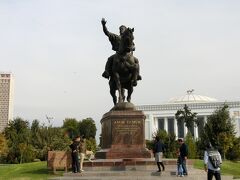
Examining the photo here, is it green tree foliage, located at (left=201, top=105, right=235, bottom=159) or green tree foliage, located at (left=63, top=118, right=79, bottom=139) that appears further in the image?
green tree foliage, located at (left=63, top=118, right=79, bottom=139)

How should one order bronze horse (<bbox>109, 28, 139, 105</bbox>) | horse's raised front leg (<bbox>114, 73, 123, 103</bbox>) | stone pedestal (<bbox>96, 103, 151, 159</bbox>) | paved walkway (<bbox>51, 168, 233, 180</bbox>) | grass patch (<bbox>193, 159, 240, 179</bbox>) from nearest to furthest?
1. paved walkway (<bbox>51, 168, 233, 180</bbox>)
2. stone pedestal (<bbox>96, 103, 151, 159</bbox>)
3. bronze horse (<bbox>109, 28, 139, 105</bbox>)
4. horse's raised front leg (<bbox>114, 73, 123, 103</bbox>)
5. grass patch (<bbox>193, 159, 240, 179</bbox>)

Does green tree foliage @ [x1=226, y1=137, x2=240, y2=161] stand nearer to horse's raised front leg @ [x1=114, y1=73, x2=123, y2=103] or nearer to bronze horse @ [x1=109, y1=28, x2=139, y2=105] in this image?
bronze horse @ [x1=109, y1=28, x2=139, y2=105]

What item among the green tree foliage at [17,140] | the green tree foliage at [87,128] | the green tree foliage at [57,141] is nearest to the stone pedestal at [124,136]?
the green tree foliage at [57,141]

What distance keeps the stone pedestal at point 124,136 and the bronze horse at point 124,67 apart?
147 cm

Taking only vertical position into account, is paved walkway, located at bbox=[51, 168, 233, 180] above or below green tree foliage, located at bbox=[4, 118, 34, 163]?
below

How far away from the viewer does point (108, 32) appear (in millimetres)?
18578

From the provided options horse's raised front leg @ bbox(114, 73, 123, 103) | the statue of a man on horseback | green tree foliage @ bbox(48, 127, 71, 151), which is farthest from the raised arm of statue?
green tree foliage @ bbox(48, 127, 71, 151)

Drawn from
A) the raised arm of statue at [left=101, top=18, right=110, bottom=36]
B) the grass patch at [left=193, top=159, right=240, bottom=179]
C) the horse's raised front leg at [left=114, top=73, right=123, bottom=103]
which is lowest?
the grass patch at [left=193, top=159, right=240, bottom=179]

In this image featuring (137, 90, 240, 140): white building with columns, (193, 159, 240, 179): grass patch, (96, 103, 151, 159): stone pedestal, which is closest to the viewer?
(96, 103, 151, 159): stone pedestal

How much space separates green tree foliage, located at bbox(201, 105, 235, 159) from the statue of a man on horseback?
23437mm

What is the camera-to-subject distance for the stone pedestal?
16234 mm

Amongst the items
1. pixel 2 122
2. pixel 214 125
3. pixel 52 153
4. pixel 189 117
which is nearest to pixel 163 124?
pixel 189 117

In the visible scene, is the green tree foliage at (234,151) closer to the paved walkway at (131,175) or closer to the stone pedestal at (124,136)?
the stone pedestal at (124,136)

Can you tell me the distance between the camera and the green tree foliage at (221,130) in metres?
39.6
